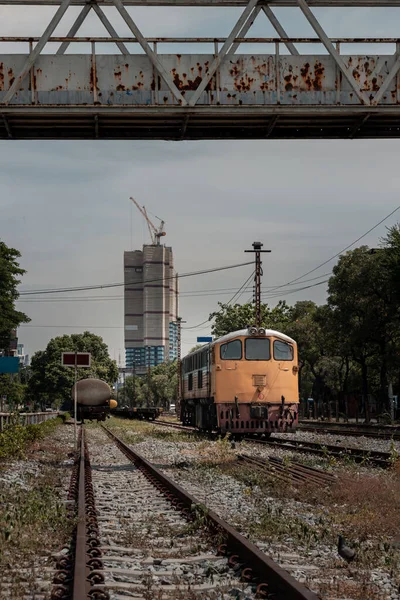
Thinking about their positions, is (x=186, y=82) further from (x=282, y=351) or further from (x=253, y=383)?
(x=282, y=351)

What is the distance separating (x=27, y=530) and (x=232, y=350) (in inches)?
648

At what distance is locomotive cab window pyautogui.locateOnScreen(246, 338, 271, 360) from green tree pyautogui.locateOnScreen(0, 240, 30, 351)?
4367 centimetres

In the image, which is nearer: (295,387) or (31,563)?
(31,563)

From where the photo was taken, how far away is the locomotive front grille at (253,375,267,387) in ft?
78.3

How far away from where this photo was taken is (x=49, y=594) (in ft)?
17.9

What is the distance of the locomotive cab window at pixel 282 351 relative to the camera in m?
24.5

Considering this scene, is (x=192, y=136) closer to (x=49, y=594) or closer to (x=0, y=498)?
(x=0, y=498)

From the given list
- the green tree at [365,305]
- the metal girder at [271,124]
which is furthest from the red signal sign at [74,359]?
the green tree at [365,305]

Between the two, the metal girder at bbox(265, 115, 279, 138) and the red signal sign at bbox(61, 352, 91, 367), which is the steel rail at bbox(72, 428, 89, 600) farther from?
the red signal sign at bbox(61, 352, 91, 367)

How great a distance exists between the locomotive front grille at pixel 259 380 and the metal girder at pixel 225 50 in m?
11.4

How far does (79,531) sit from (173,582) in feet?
6.20

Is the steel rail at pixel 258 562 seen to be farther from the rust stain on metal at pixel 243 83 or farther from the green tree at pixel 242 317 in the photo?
the green tree at pixel 242 317

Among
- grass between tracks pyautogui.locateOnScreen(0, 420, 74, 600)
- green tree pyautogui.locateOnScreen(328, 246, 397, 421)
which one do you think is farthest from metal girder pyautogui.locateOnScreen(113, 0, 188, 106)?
green tree pyautogui.locateOnScreen(328, 246, 397, 421)

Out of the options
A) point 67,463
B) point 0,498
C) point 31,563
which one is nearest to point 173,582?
point 31,563
